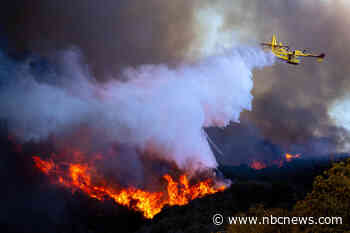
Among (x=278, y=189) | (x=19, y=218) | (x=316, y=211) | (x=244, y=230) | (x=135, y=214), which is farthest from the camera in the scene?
(x=278, y=189)

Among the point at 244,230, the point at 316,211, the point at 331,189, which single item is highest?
the point at 331,189

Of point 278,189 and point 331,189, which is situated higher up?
point 278,189

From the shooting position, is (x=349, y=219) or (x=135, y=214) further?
(x=135, y=214)

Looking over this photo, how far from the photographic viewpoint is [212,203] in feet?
423

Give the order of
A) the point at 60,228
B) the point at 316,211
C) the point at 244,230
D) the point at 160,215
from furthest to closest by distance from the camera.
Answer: the point at 160,215 → the point at 60,228 → the point at 244,230 → the point at 316,211

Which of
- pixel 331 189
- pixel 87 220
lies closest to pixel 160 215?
pixel 87 220

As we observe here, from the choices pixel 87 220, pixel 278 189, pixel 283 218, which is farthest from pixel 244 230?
pixel 278 189

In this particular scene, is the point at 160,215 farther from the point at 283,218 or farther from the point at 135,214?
the point at 283,218

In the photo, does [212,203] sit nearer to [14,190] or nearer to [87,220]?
[87,220]

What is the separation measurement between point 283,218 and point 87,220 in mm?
123924

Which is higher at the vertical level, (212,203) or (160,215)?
(212,203)

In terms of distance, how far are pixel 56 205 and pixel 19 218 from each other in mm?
16499

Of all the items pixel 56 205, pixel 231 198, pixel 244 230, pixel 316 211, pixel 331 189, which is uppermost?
pixel 231 198

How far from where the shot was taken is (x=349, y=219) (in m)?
26.3
